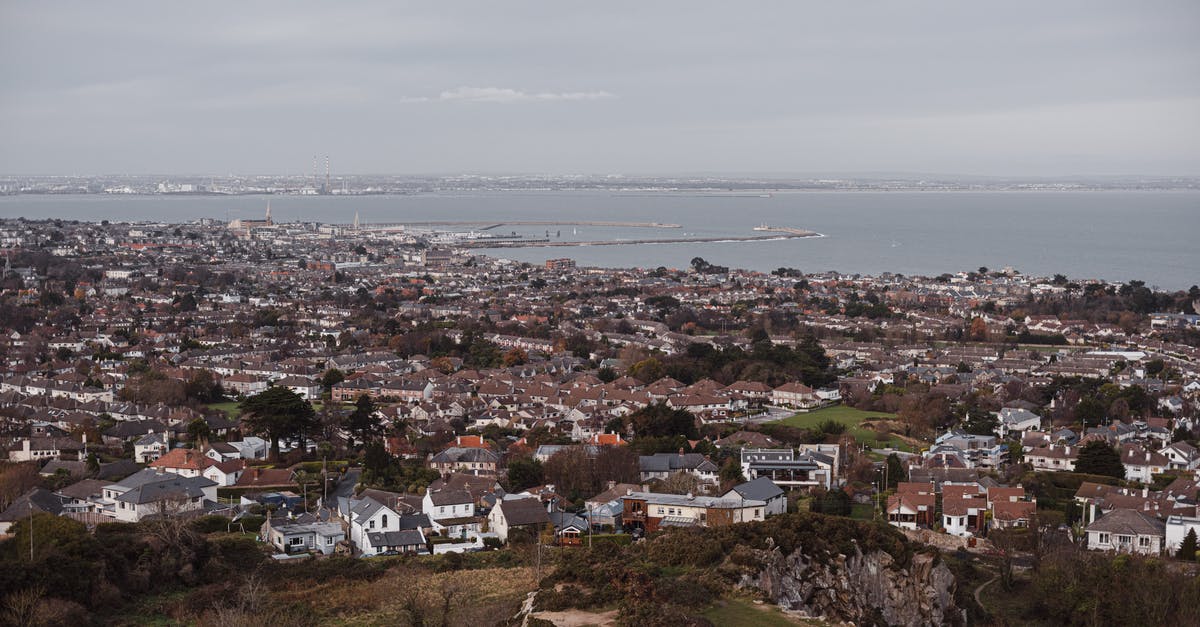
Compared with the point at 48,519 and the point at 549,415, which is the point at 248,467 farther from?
the point at 549,415

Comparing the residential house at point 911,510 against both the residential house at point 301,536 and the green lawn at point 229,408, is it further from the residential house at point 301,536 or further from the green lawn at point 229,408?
the green lawn at point 229,408

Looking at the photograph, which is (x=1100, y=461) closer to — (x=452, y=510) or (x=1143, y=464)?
(x=1143, y=464)

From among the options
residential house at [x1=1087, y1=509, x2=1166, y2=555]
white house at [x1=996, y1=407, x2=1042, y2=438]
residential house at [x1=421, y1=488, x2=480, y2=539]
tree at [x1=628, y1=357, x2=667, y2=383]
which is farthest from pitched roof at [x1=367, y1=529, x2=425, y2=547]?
tree at [x1=628, y1=357, x2=667, y2=383]

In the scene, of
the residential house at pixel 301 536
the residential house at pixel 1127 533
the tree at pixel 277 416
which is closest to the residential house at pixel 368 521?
the residential house at pixel 301 536

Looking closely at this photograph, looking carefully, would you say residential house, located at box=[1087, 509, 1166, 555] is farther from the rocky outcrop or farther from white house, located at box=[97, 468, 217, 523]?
white house, located at box=[97, 468, 217, 523]

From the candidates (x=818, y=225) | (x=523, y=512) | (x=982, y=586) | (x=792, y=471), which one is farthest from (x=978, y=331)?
(x=818, y=225)
